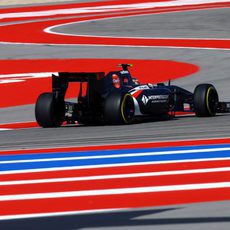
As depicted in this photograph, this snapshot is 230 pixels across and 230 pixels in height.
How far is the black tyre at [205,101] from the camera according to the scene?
60.0ft

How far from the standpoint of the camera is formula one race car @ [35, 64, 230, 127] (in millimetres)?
17578

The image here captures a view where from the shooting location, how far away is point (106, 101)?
17391mm

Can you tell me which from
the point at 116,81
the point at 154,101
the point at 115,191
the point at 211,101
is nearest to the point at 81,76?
the point at 116,81

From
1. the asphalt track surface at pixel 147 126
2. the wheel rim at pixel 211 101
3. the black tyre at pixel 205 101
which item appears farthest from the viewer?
the wheel rim at pixel 211 101

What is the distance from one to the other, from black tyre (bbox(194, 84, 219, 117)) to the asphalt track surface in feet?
0.69

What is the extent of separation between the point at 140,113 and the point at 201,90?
1.20 metres

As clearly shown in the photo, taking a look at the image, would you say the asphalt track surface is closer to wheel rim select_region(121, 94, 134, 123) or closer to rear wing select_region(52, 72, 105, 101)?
wheel rim select_region(121, 94, 134, 123)

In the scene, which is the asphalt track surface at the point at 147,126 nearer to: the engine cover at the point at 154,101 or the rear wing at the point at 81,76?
the engine cover at the point at 154,101

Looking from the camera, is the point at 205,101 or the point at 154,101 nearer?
the point at 154,101

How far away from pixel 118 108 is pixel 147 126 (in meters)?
0.65

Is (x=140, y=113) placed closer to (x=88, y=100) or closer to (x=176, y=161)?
(x=88, y=100)

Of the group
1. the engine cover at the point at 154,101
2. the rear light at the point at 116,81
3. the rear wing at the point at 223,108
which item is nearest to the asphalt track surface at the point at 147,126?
the rear wing at the point at 223,108

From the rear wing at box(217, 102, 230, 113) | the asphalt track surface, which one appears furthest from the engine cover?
the rear wing at box(217, 102, 230, 113)

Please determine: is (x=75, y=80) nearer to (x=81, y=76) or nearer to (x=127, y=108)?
(x=81, y=76)
